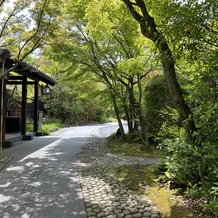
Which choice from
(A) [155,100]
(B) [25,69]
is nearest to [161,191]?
(A) [155,100]

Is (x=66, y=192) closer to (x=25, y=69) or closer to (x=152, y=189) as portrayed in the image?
(x=152, y=189)

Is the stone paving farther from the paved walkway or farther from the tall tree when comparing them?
the tall tree

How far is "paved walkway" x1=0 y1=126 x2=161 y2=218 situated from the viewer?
300cm

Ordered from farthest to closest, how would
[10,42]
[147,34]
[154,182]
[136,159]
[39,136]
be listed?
[39,136], [10,42], [136,159], [154,182], [147,34]

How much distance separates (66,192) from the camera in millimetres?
3727

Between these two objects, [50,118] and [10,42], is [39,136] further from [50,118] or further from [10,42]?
[50,118]

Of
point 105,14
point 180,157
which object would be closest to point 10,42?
point 105,14

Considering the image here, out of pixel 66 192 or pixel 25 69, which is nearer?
pixel 66 192

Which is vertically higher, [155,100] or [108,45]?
[108,45]

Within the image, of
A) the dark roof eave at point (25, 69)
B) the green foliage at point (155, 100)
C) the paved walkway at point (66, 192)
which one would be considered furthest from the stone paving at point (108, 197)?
the green foliage at point (155, 100)

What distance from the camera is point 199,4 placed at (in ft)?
7.38

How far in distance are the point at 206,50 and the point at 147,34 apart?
1301 mm

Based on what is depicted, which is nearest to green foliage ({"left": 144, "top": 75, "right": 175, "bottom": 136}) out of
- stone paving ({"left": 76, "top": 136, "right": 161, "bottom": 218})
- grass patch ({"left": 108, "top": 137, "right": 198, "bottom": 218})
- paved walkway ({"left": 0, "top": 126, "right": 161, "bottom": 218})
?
paved walkway ({"left": 0, "top": 126, "right": 161, "bottom": 218})

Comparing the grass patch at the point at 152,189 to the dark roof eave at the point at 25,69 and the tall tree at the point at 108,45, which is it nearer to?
the tall tree at the point at 108,45
